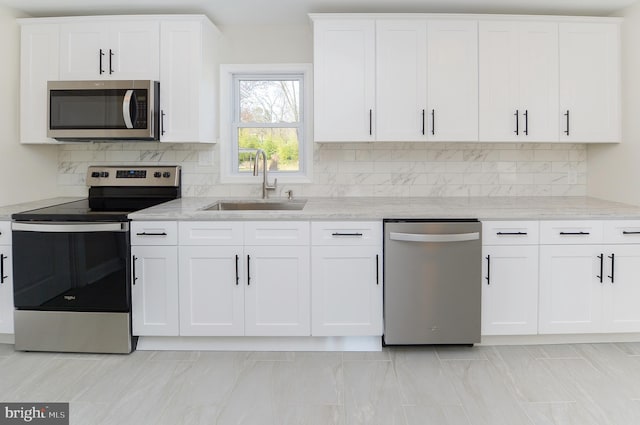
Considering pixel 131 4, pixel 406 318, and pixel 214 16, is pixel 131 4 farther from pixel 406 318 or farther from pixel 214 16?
pixel 406 318

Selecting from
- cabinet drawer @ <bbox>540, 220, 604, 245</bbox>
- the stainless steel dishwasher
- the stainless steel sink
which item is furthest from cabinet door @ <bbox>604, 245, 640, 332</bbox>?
the stainless steel sink

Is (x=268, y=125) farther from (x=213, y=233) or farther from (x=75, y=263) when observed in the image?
(x=75, y=263)

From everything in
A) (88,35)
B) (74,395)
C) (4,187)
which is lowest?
(74,395)

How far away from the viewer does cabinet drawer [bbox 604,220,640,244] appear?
301 centimetres

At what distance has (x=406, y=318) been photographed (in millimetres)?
2951

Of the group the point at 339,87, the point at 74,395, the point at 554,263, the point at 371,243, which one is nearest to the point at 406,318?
the point at 371,243

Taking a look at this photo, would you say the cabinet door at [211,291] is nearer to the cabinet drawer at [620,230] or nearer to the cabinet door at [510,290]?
the cabinet door at [510,290]

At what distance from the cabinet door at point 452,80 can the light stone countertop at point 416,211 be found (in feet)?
1.76

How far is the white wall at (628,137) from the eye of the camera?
328cm

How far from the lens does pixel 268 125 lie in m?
3.89

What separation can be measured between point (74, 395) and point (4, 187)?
1.67 m

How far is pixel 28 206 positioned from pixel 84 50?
3.76 feet

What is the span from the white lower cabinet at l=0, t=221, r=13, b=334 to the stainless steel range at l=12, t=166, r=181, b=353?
0.29 feet

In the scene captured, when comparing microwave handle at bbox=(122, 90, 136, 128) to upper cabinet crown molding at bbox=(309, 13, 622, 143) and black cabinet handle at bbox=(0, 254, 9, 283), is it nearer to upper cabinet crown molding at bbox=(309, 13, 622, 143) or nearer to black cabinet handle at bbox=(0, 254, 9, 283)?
black cabinet handle at bbox=(0, 254, 9, 283)
